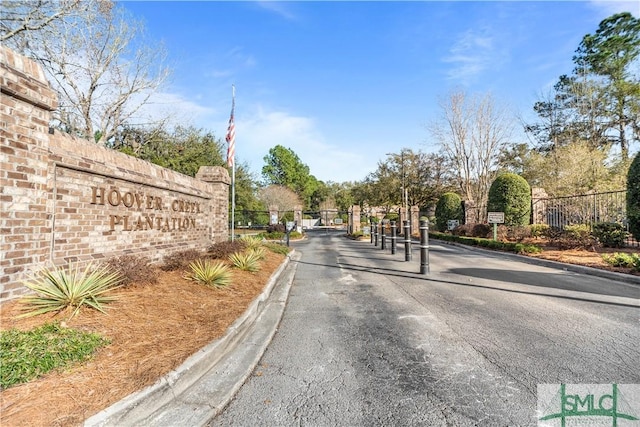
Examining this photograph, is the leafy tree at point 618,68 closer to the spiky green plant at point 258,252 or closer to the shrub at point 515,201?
the shrub at point 515,201

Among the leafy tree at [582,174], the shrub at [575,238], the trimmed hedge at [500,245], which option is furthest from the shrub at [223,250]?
the leafy tree at [582,174]

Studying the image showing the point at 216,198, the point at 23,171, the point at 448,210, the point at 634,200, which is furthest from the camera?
the point at 448,210

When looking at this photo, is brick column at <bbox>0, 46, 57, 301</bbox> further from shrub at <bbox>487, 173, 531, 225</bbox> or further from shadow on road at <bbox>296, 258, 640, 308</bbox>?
shrub at <bbox>487, 173, 531, 225</bbox>

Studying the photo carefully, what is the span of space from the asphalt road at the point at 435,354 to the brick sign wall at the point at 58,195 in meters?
3.26

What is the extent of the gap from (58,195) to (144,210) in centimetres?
215

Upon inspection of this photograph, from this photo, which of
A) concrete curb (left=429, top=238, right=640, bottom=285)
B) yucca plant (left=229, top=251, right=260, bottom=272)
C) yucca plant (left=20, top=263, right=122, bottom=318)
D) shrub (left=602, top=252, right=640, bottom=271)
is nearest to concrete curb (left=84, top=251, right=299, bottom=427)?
yucca plant (left=20, top=263, right=122, bottom=318)

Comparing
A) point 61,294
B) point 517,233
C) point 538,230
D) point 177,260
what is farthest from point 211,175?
point 538,230

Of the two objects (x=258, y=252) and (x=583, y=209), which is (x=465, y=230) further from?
(x=258, y=252)

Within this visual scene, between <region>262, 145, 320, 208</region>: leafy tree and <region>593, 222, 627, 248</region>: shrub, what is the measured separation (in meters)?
62.6

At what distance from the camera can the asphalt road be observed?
8.16 ft

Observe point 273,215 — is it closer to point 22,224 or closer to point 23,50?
point 23,50

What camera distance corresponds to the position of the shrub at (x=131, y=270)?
4900mm

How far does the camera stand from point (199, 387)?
9.29ft

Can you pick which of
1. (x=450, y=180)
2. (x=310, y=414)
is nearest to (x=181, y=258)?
(x=310, y=414)
